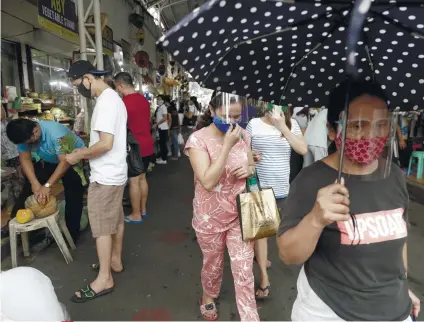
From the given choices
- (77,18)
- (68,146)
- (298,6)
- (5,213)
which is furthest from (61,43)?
(298,6)

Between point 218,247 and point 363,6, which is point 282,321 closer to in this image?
point 218,247

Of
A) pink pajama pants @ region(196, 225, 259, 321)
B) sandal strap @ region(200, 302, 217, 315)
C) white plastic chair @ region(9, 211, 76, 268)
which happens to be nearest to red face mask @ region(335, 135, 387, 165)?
pink pajama pants @ region(196, 225, 259, 321)

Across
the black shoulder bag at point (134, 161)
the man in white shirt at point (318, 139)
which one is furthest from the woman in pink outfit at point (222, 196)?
the black shoulder bag at point (134, 161)

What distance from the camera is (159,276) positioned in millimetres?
3344

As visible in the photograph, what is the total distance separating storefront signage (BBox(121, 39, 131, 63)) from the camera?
1127 cm

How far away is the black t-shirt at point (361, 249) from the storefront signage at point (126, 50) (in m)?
10.9

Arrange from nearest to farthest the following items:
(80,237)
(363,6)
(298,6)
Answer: (363,6), (298,6), (80,237)

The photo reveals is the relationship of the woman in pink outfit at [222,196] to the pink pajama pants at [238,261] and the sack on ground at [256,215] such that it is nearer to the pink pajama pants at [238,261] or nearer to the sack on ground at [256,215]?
the pink pajama pants at [238,261]

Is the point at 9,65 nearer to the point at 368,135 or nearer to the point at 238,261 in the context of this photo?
the point at 238,261

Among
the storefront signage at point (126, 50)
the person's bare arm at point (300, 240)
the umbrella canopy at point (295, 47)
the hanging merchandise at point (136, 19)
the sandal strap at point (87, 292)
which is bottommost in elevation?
the sandal strap at point (87, 292)

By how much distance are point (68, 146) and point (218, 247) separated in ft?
6.50

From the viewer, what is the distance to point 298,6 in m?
1.21

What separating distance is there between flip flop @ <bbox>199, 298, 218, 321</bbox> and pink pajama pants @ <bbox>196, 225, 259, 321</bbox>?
0.37 meters

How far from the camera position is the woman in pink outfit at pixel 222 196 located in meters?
2.20
